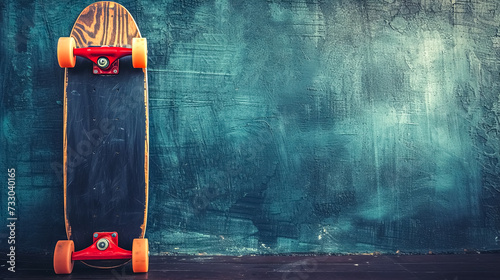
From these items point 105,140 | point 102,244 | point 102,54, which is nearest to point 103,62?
point 102,54

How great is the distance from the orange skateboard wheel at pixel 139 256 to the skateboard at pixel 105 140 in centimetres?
3

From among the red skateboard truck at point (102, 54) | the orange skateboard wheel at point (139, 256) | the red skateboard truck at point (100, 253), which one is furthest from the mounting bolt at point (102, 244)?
the red skateboard truck at point (102, 54)

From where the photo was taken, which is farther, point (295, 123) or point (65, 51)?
point (295, 123)

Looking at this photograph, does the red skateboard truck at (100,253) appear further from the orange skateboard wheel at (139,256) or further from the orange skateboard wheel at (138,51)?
the orange skateboard wheel at (138,51)

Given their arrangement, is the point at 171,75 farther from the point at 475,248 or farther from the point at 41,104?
the point at 475,248

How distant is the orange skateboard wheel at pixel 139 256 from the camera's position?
6.61 ft

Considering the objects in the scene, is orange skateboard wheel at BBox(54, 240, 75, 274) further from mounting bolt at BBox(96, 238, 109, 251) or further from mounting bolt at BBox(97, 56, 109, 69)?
mounting bolt at BBox(97, 56, 109, 69)

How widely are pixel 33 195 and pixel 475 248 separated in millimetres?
2802

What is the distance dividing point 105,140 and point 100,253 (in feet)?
2.01

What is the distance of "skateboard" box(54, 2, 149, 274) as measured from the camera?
6.89ft

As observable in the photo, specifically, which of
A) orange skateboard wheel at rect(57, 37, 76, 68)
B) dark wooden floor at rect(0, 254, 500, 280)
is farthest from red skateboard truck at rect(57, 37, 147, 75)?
dark wooden floor at rect(0, 254, 500, 280)

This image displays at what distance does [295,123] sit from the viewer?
7.86 feet

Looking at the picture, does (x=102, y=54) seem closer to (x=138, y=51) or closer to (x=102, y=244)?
(x=138, y=51)

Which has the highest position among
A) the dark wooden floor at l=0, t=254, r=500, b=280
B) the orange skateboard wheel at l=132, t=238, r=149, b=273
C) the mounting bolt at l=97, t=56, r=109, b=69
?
the mounting bolt at l=97, t=56, r=109, b=69
